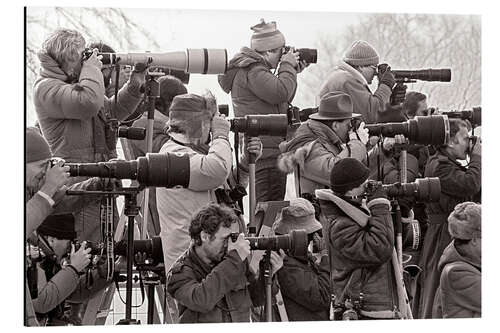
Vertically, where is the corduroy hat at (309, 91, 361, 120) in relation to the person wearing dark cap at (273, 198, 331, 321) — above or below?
above

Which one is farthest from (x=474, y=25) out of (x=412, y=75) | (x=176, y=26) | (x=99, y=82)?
(x=99, y=82)

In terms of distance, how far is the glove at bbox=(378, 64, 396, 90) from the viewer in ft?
20.4

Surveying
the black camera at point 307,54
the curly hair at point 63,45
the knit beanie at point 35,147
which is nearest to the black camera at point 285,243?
the black camera at point 307,54

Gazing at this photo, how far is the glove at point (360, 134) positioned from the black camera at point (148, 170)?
844 millimetres

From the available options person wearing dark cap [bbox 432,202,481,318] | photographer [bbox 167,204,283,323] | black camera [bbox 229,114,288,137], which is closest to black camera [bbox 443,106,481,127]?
person wearing dark cap [bbox 432,202,481,318]

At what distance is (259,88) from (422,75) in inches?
31.4

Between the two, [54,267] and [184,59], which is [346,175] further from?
[54,267]

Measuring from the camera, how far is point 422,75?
245 inches

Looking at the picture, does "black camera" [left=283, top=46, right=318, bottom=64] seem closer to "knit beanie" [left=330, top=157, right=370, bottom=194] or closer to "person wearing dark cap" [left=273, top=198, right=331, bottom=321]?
"knit beanie" [left=330, top=157, right=370, bottom=194]

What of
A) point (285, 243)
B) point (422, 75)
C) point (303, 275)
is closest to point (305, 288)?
point (303, 275)

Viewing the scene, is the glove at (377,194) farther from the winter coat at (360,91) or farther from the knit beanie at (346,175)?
the winter coat at (360,91)

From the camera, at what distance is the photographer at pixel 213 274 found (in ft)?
18.3

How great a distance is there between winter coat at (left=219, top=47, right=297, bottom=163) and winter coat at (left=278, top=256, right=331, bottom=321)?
0.54m

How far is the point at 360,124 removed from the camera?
6113mm
